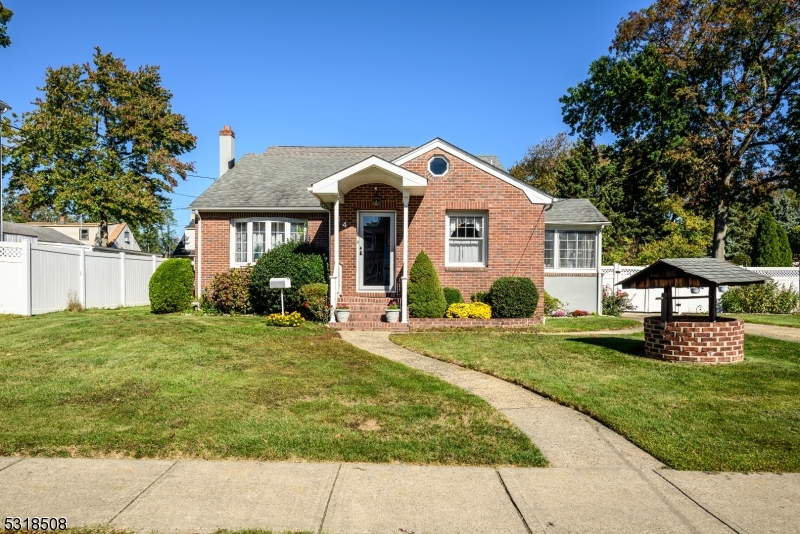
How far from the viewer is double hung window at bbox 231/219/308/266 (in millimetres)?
17078

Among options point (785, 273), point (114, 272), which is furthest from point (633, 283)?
point (114, 272)

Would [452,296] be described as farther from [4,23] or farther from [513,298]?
[4,23]

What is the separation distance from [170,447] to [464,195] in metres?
11.5

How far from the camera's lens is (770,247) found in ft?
84.4

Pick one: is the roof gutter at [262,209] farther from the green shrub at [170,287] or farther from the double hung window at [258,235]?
the green shrub at [170,287]

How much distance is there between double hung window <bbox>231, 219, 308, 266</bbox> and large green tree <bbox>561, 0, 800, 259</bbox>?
20.1m

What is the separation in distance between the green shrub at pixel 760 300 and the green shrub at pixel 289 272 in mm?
15107

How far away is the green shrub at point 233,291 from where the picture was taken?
15.7 meters

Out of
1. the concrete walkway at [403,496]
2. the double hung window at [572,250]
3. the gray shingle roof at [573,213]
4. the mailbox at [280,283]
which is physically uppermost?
the gray shingle roof at [573,213]

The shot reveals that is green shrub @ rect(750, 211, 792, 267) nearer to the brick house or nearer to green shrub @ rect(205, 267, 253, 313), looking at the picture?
the brick house

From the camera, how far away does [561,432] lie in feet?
17.9

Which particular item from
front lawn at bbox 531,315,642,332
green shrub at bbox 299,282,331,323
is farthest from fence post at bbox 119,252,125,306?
front lawn at bbox 531,315,642,332

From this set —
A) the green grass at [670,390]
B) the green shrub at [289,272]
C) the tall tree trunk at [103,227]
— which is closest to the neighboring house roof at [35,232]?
the tall tree trunk at [103,227]

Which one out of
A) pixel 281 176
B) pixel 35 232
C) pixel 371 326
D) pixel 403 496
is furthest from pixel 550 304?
pixel 35 232
